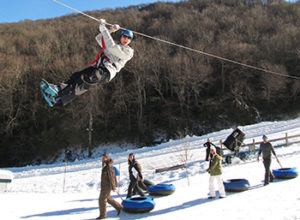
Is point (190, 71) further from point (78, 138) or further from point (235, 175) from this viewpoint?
point (235, 175)

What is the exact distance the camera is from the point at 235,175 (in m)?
11.6

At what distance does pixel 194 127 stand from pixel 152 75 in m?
9.70

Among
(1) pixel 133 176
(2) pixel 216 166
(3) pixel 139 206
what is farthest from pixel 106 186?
(2) pixel 216 166

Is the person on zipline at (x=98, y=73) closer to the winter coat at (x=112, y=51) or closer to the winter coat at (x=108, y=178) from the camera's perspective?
the winter coat at (x=112, y=51)

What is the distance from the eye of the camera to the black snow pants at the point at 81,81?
5289 millimetres

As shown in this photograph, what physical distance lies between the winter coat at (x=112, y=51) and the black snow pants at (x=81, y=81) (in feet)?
0.55

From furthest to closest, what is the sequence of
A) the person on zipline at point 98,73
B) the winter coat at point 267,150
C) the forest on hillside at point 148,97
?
1. the forest on hillside at point 148,97
2. the winter coat at point 267,150
3. the person on zipline at point 98,73

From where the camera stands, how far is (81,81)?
17.4 feet

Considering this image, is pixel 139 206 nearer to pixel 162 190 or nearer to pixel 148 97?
pixel 162 190

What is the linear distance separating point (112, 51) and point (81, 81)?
97cm

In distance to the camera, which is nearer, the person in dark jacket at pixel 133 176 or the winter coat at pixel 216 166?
the winter coat at pixel 216 166

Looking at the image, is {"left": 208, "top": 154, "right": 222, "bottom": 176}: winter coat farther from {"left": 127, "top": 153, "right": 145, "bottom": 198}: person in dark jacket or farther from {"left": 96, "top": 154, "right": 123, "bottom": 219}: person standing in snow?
{"left": 96, "top": 154, "right": 123, "bottom": 219}: person standing in snow

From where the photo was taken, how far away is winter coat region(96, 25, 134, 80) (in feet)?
16.7

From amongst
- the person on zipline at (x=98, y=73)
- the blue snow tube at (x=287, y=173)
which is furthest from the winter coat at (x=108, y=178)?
the blue snow tube at (x=287, y=173)
